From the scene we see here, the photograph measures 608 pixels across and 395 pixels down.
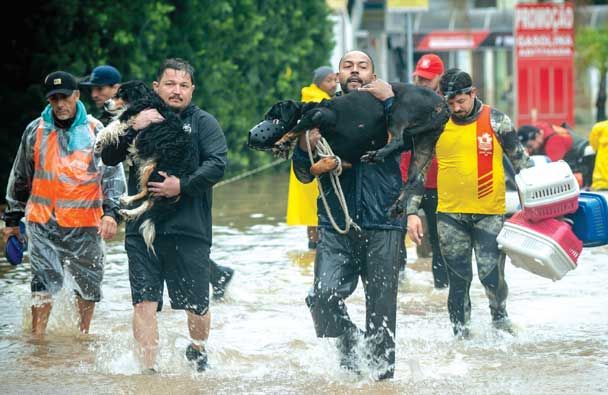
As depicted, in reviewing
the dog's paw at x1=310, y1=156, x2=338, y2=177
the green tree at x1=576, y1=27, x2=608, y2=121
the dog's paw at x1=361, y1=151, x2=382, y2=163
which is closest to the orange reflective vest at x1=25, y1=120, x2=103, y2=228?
the dog's paw at x1=310, y1=156, x2=338, y2=177

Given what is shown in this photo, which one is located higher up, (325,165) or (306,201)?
(325,165)

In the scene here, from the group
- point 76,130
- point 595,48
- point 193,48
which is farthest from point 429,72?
point 595,48

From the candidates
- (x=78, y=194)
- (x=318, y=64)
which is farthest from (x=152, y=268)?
(x=318, y=64)

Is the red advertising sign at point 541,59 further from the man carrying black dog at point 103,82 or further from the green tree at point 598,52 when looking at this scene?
the man carrying black dog at point 103,82

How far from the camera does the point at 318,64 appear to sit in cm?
2728

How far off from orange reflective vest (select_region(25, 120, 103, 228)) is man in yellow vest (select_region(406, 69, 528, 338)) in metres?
2.31

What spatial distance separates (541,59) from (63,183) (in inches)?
809

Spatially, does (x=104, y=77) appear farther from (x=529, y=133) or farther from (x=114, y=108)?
(x=529, y=133)

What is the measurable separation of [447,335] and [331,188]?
1.95 meters

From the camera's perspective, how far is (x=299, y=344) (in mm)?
8711

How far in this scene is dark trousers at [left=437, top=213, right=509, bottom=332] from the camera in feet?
28.8

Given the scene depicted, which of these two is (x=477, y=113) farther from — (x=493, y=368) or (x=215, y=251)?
(x=215, y=251)

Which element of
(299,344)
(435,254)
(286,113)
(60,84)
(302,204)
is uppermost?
(60,84)

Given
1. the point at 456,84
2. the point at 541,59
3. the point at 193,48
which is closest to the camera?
the point at 456,84
